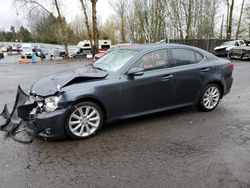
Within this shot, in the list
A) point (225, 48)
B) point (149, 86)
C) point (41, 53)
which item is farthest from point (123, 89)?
point (41, 53)

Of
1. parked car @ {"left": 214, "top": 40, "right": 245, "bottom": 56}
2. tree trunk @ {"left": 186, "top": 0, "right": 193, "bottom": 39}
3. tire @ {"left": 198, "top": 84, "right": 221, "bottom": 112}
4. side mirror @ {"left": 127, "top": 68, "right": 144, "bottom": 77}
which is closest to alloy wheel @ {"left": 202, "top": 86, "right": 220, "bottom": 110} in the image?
tire @ {"left": 198, "top": 84, "right": 221, "bottom": 112}

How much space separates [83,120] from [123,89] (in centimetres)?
90

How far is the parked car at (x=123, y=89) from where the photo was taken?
425 centimetres

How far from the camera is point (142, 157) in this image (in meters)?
3.80

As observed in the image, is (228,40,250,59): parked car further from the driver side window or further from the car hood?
the car hood

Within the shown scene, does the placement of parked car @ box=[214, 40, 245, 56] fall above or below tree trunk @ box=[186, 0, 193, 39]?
below

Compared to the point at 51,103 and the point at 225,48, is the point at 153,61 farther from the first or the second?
the point at 225,48

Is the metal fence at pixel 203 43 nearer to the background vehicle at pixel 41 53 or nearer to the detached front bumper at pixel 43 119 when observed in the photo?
the background vehicle at pixel 41 53

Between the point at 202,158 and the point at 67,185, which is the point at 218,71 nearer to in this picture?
the point at 202,158

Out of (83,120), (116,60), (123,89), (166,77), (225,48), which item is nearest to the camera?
(83,120)

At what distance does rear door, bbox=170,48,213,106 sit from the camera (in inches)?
212

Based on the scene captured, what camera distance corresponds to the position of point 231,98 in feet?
23.9

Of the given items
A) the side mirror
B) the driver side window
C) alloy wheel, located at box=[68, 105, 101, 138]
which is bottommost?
alloy wheel, located at box=[68, 105, 101, 138]

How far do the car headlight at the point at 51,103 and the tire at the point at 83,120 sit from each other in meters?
0.27
